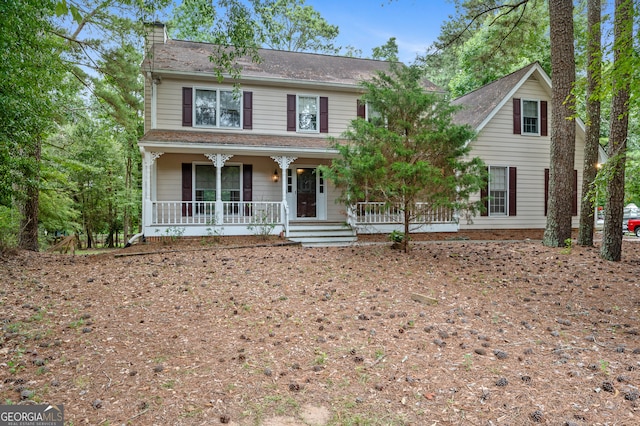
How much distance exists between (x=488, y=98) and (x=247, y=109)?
27.8ft

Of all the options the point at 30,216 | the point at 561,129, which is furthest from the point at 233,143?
the point at 561,129

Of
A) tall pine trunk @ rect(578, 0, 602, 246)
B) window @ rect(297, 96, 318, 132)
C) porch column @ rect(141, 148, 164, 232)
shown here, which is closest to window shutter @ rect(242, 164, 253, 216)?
window @ rect(297, 96, 318, 132)

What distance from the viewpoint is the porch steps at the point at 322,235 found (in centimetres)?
992

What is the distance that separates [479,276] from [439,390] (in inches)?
149

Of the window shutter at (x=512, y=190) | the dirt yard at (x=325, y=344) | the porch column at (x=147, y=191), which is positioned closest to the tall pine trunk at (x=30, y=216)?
the porch column at (x=147, y=191)

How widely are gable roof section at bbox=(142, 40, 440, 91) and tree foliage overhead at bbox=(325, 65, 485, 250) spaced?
4.69 metres

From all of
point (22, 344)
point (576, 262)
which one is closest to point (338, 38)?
point (576, 262)

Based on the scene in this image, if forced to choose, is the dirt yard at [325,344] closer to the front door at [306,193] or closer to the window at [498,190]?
the window at [498,190]

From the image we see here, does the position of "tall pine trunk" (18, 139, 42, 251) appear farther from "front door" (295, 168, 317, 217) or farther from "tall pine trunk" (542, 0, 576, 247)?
"tall pine trunk" (542, 0, 576, 247)

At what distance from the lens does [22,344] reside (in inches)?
133

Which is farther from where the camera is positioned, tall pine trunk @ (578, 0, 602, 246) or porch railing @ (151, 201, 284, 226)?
porch railing @ (151, 201, 284, 226)

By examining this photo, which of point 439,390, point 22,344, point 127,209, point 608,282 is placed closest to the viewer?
point 439,390

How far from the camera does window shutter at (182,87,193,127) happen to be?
11.3 meters

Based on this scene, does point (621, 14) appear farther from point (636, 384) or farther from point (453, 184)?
point (636, 384)
